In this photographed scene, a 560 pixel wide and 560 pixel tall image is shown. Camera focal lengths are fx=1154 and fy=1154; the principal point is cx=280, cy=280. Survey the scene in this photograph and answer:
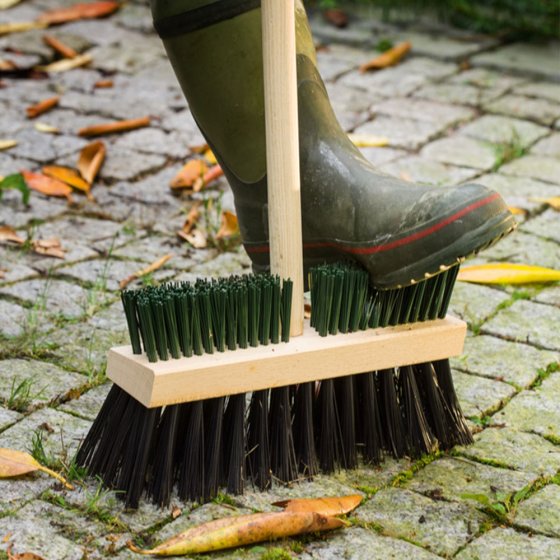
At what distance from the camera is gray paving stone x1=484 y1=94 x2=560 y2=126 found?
4332mm

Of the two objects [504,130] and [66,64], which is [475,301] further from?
[66,64]

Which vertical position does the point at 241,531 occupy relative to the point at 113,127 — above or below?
above

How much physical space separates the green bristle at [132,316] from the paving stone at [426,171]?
1.85 m

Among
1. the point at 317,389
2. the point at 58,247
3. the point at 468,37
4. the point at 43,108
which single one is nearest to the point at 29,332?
the point at 58,247

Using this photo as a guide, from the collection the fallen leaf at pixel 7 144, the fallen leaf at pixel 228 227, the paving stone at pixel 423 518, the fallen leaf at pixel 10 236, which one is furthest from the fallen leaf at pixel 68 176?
the paving stone at pixel 423 518

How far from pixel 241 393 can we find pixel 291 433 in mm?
146

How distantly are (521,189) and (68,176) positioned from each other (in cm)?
147

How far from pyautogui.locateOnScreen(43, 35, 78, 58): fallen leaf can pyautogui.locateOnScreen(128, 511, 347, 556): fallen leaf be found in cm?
341

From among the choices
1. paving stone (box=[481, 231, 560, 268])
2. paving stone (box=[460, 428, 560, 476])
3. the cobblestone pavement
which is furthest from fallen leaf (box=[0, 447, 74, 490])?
paving stone (box=[481, 231, 560, 268])

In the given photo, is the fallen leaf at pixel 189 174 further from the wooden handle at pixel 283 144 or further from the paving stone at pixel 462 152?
the wooden handle at pixel 283 144

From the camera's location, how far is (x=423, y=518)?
2043 millimetres

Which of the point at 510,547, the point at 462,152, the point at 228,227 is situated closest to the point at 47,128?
the point at 228,227

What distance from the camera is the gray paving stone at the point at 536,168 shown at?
3.83m

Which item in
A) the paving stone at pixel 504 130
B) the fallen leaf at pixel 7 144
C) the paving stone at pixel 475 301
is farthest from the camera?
the paving stone at pixel 504 130
